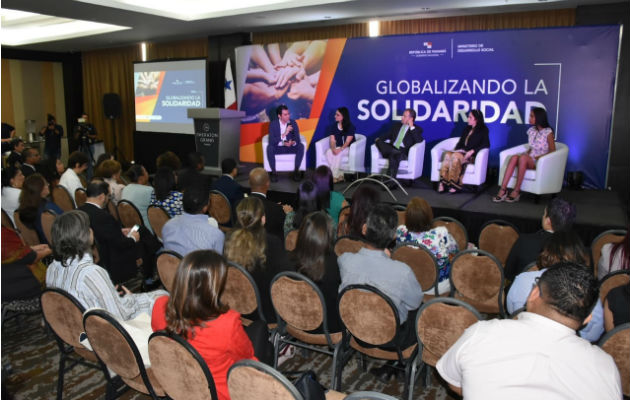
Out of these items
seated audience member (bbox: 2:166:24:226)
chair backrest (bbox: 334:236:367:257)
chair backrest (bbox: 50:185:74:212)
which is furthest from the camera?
chair backrest (bbox: 50:185:74:212)

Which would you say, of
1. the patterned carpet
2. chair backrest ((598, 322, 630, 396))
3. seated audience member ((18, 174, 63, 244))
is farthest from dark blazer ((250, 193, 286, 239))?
chair backrest ((598, 322, 630, 396))

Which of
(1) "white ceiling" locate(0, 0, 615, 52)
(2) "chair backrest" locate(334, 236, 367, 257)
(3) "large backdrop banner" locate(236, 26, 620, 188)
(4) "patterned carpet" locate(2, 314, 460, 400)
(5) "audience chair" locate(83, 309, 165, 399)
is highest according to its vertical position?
(1) "white ceiling" locate(0, 0, 615, 52)

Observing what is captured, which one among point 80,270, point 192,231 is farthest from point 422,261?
point 80,270

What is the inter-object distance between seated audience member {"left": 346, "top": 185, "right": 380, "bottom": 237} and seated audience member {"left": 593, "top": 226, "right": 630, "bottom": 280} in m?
1.49

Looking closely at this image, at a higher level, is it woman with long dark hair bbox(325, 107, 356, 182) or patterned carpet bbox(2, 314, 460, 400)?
woman with long dark hair bbox(325, 107, 356, 182)

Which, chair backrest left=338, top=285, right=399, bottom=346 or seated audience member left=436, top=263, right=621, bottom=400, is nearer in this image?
seated audience member left=436, top=263, right=621, bottom=400

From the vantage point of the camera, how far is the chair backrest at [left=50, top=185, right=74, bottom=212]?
5.52 m

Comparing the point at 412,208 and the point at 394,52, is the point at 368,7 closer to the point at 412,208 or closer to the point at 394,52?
the point at 394,52

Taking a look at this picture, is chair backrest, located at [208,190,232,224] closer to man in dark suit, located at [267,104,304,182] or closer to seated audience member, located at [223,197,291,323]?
seated audience member, located at [223,197,291,323]

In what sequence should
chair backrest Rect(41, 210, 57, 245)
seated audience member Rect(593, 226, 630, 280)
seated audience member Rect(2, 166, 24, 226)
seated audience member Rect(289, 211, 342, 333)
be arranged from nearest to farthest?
seated audience member Rect(289, 211, 342, 333) < seated audience member Rect(593, 226, 630, 280) < chair backrest Rect(41, 210, 57, 245) < seated audience member Rect(2, 166, 24, 226)

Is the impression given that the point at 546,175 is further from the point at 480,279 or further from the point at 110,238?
the point at 110,238

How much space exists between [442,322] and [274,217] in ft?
7.05

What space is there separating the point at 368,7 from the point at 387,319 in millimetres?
5986

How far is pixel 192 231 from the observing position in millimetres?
3574
